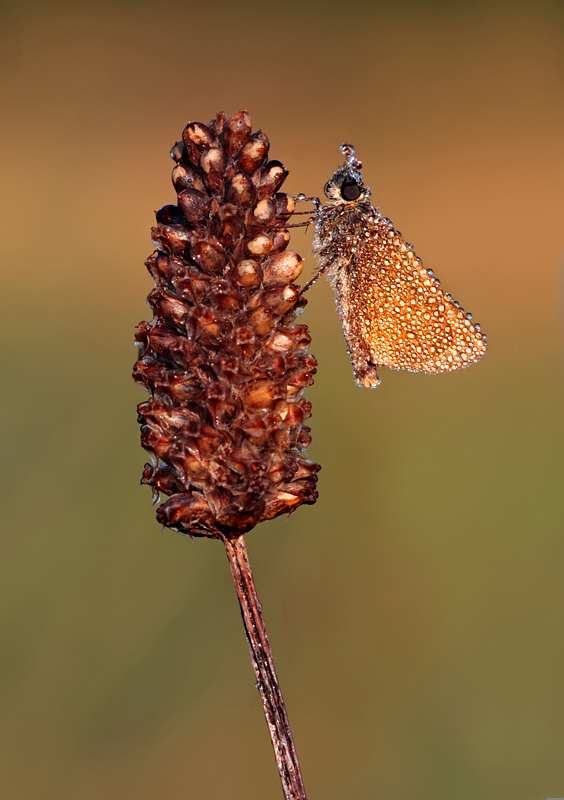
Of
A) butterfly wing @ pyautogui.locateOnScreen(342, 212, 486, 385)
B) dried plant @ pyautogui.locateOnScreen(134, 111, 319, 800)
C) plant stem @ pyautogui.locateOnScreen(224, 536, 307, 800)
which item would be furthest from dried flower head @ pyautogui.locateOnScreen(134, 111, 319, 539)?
butterfly wing @ pyautogui.locateOnScreen(342, 212, 486, 385)

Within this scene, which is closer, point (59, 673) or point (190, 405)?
point (190, 405)

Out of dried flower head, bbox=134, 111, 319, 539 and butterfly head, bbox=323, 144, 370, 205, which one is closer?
dried flower head, bbox=134, 111, 319, 539

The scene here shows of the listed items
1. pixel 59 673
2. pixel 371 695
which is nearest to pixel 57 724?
pixel 59 673

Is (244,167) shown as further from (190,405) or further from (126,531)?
(126,531)

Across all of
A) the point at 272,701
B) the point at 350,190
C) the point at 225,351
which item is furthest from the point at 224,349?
the point at 350,190

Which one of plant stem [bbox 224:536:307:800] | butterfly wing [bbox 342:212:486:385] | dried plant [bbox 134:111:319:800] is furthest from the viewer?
butterfly wing [bbox 342:212:486:385]

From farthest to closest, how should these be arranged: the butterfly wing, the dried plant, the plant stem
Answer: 1. the butterfly wing
2. the dried plant
3. the plant stem

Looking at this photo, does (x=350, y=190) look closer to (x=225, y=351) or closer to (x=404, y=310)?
(x=404, y=310)

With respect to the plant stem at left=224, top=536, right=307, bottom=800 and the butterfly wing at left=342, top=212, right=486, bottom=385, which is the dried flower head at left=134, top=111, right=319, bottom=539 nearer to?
the plant stem at left=224, top=536, right=307, bottom=800

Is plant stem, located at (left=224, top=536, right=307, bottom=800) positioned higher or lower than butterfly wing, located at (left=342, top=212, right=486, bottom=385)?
lower

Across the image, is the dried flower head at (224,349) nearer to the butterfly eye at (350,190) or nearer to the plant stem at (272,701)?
the plant stem at (272,701)
